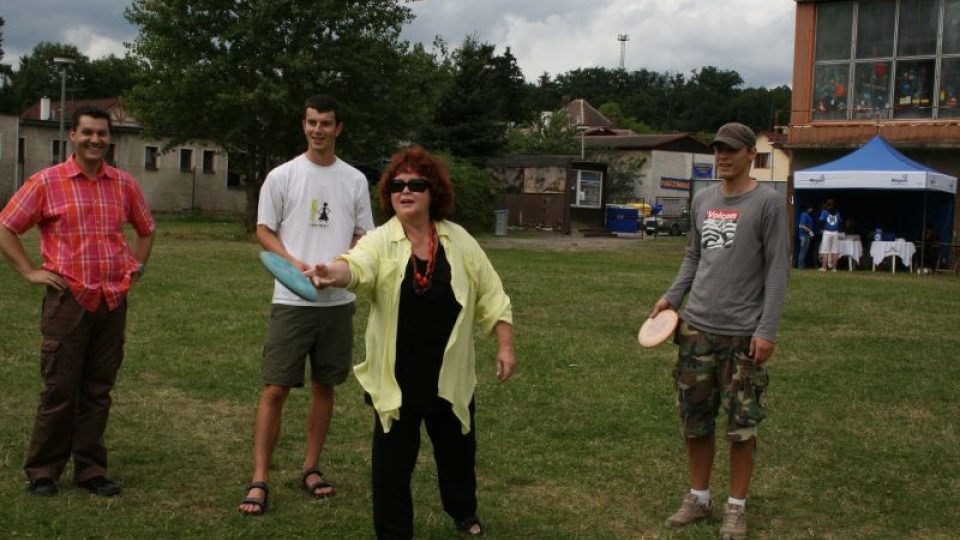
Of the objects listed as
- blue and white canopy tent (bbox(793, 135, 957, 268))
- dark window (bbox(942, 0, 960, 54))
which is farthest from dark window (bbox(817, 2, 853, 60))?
blue and white canopy tent (bbox(793, 135, 957, 268))

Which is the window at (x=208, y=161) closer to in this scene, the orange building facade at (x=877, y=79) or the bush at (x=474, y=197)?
the bush at (x=474, y=197)

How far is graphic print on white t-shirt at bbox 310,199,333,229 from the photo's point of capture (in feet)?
18.5

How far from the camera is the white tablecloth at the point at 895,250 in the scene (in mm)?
26531

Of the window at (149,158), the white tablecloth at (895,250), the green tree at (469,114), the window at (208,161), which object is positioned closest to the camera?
the white tablecloth at (895,250)

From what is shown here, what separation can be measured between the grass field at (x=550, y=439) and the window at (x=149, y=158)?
44.8 metres

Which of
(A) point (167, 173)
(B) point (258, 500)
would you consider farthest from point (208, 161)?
(B) point (258, 500)

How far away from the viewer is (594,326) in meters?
13.2

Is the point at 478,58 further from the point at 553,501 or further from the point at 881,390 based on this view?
the point at 553,501

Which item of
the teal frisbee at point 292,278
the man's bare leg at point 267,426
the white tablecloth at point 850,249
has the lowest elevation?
the man's bare leg at point 267,426

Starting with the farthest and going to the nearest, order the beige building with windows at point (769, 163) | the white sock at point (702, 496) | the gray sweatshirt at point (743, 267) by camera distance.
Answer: the beige building with windows at point (769, 163) < the white sock at point (702, 496) < the gray sweatshirt at point (743, 267)

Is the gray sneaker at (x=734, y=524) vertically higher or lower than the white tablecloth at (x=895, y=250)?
lower

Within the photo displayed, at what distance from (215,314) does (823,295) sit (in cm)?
1047

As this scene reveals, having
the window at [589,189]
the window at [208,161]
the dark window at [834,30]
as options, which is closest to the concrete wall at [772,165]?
the window at [589,189]

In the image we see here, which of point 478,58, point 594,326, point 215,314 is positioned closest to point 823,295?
point 594,326
